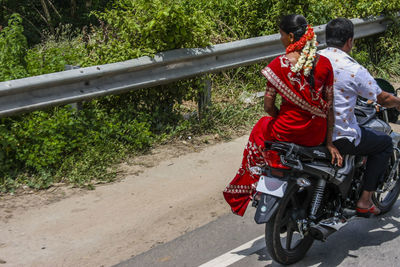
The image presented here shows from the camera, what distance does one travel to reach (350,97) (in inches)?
172

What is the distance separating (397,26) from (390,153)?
6.86 m

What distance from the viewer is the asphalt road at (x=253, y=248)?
4.55m

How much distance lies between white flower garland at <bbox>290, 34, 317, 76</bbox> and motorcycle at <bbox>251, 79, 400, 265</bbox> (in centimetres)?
56

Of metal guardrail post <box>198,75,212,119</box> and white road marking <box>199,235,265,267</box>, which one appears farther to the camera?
metal guardrail post <box>198,75,212,119</box>

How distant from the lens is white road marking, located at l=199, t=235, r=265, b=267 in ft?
14.8

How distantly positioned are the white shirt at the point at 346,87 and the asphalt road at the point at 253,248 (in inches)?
39.3

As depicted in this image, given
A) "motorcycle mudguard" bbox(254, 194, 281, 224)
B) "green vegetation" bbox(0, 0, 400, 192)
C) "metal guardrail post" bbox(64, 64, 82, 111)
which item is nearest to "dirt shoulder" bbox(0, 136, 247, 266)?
"green vegetation" bbox(0, 0, 400, 192)

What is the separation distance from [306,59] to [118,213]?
239cm

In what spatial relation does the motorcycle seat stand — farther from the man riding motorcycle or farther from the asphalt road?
the asphalt road

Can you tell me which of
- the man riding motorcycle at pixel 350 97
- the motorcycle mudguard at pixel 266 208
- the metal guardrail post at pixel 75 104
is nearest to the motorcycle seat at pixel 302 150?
the man riding motorcycle at pixel 350 97

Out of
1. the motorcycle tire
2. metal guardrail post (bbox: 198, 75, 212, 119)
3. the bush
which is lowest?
the motorcycle tire

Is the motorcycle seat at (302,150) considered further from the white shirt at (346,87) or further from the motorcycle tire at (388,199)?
the motorcycle tire at (388,199)

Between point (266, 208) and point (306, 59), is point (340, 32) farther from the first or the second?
point (266, 208)

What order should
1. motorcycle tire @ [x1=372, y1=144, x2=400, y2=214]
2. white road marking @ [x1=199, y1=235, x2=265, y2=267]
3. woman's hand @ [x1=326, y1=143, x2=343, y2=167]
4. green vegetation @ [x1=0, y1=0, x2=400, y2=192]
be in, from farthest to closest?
green vegetation @ [x1=0, y1=0, x2=400, y2=192] < motorcycle tire @ [x1=372, y1=144, x2=400, y2=214] < white road marking @ [x1=199, y1=235, x2=265, y2=267] < woman's hand @ [x1=326, y1=143, x2=343, y2=167]
